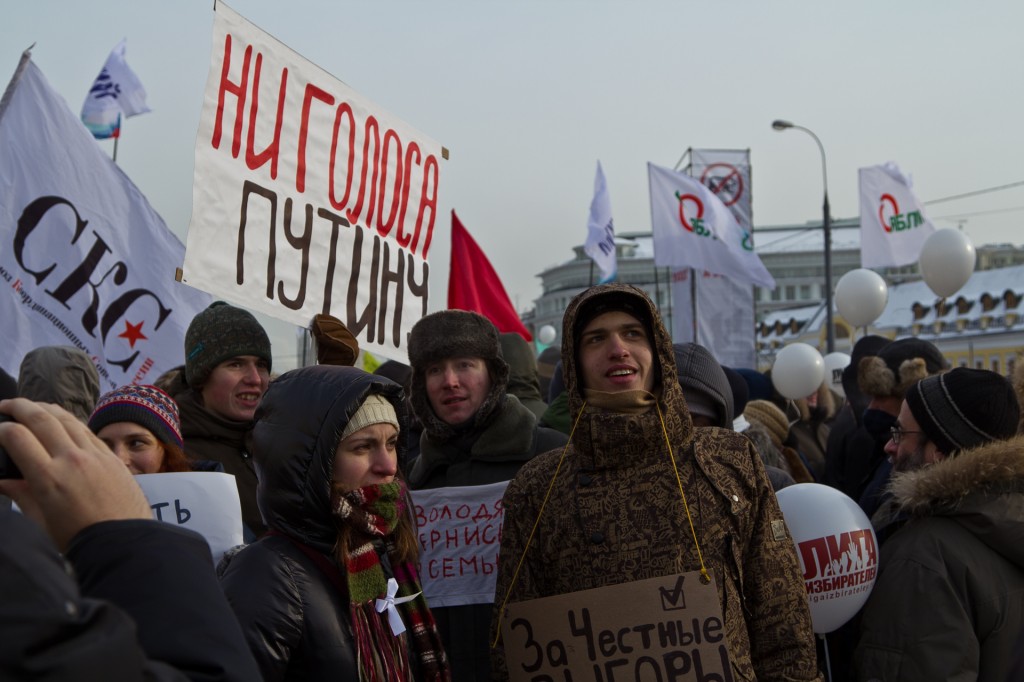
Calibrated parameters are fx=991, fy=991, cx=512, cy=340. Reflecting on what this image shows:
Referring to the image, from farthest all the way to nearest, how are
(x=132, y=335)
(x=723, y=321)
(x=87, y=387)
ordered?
(x=723, y=321) → (x=132, y=335) → (x=87, y=387)

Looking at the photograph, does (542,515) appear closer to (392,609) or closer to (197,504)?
(392,609)

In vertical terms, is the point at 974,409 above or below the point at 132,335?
below

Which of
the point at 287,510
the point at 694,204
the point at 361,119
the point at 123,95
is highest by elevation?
the point at 123,95

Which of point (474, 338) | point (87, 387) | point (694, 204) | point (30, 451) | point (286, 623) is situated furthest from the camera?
point (694, 204)

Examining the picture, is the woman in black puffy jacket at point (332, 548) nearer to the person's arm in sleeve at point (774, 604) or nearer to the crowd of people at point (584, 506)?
the crowd of people at point (584, 506)

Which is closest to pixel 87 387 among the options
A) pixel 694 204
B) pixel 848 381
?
pixel 848 381

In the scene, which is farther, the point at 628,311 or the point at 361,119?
the point at 361,119

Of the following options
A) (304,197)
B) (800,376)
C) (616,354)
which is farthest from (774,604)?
→ (800,376)

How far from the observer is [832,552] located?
3082 millimetres

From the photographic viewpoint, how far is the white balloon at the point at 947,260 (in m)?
12.1

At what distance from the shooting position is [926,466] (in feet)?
10.6

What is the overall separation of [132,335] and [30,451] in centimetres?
466

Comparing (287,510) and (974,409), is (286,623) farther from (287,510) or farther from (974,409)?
(974,409)

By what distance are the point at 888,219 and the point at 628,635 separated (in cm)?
1622
